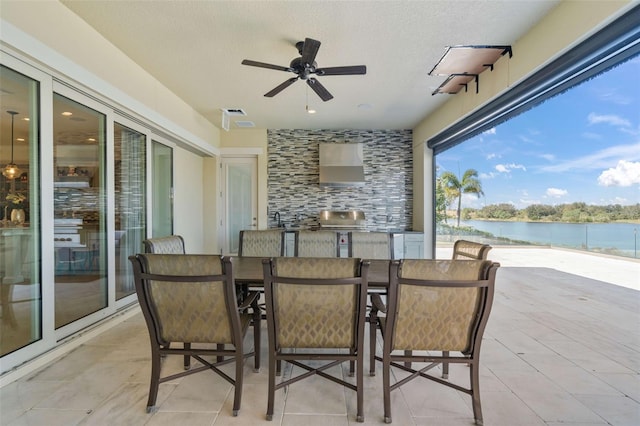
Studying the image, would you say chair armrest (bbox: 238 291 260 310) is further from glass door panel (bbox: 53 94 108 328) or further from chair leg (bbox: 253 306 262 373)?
glass door panel (bbox: 53 94 108 328)

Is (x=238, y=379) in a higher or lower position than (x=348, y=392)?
higher

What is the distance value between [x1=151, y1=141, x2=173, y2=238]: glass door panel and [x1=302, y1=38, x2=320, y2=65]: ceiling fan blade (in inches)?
103

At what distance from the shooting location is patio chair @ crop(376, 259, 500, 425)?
1.33 m

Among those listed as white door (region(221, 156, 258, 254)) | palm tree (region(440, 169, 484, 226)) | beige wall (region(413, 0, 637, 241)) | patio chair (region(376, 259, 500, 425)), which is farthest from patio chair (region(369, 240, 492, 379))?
white door (region(221, 156, 258, 254))

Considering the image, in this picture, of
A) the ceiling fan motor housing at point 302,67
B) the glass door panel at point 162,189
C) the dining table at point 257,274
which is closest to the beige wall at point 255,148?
the glass door panel at point 162,189

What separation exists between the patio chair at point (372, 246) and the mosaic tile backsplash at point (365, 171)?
2.51 metres

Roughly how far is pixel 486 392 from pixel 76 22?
4.02 meters

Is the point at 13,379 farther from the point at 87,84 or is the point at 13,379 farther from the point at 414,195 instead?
the point at 414,195

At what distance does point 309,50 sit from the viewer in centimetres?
205

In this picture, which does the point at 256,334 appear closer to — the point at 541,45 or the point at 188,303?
the point at 188,303

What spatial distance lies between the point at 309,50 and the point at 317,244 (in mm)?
1709

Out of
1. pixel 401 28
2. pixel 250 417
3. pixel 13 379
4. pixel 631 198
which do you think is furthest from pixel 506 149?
pixel 13 379

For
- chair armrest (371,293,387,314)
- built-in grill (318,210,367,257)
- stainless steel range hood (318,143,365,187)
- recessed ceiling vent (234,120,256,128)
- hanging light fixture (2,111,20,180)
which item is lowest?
Answer: chair armrest (371,293,387,314)

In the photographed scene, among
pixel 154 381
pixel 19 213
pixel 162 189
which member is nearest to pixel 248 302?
pixel 154 381
